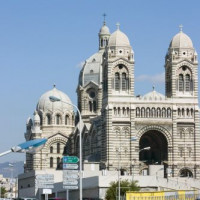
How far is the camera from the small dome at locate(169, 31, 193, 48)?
111500mm

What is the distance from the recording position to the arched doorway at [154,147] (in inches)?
4348

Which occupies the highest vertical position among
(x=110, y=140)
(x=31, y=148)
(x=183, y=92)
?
(x=183, y=92)

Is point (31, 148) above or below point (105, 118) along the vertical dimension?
below

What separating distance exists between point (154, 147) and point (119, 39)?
629 inches

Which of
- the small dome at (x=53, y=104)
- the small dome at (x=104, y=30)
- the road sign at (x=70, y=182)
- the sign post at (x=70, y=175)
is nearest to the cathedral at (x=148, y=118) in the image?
the small dome at (x=53, y=104)

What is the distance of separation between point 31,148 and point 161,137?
73.8m

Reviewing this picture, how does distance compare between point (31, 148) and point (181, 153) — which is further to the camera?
point (181, 153)

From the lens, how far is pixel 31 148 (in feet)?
124

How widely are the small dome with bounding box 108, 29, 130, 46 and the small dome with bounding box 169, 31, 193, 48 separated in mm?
6536

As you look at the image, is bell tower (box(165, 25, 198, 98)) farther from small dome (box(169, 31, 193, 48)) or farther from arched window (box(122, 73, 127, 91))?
arched window (box(122, 73, 127, 91))

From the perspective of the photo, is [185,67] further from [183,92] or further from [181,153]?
[181,153]

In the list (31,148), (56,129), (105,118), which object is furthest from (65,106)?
(31,148)

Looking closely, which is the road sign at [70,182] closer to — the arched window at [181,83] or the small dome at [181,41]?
the arched window at [181,83]

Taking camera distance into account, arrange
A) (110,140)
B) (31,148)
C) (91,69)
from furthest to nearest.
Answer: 1. (91,69)
2. (110,140)
3. (31,148)
